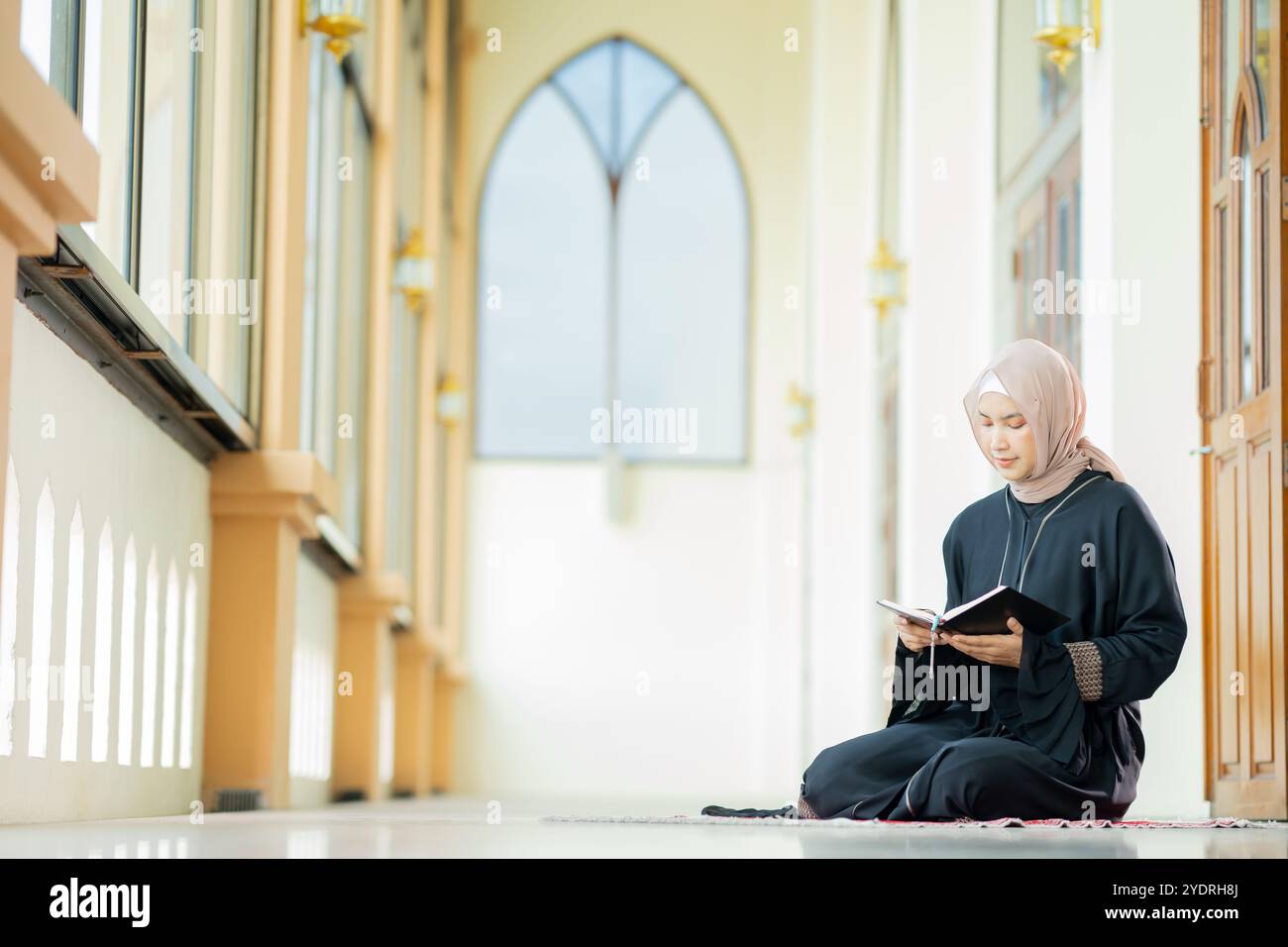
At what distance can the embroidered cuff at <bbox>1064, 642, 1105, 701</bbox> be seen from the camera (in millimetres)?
4352

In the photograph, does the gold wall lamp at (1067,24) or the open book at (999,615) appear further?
the gold wall lamp at (1067,24)

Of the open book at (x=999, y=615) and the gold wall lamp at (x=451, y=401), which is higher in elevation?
the gold wall lamp at (x=451, y=401)

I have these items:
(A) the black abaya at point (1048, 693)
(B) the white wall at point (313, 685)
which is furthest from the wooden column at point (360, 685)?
(A) the black abaya at point (1048, 693)

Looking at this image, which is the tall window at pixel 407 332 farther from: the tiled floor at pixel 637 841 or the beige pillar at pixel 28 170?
the beige pillar at pixel 28 170

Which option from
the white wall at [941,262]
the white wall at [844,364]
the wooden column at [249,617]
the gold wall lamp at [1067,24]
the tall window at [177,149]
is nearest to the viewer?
the tall window at [177,149]

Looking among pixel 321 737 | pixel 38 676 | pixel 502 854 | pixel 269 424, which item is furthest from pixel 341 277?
pixel 502 854

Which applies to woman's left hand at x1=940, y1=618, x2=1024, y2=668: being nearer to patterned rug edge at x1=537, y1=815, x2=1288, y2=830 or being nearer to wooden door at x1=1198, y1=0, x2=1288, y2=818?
patterned rug edge at x1=537, y1=815, x2=1288, y2=830

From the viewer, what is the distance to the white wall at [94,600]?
15.9 ft

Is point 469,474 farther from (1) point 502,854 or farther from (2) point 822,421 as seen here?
(1) point 502,854

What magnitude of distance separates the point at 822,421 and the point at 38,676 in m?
11.4

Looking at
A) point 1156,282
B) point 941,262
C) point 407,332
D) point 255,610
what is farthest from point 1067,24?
point 407,332

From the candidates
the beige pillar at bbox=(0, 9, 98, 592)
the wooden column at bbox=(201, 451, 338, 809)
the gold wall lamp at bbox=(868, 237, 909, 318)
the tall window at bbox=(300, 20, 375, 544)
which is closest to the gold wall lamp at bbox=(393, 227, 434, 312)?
the tall window at bbox=(300, 20, 375, 544)

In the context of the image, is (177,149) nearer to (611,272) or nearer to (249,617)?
(249,617)

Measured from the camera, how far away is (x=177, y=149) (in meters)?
6.77
